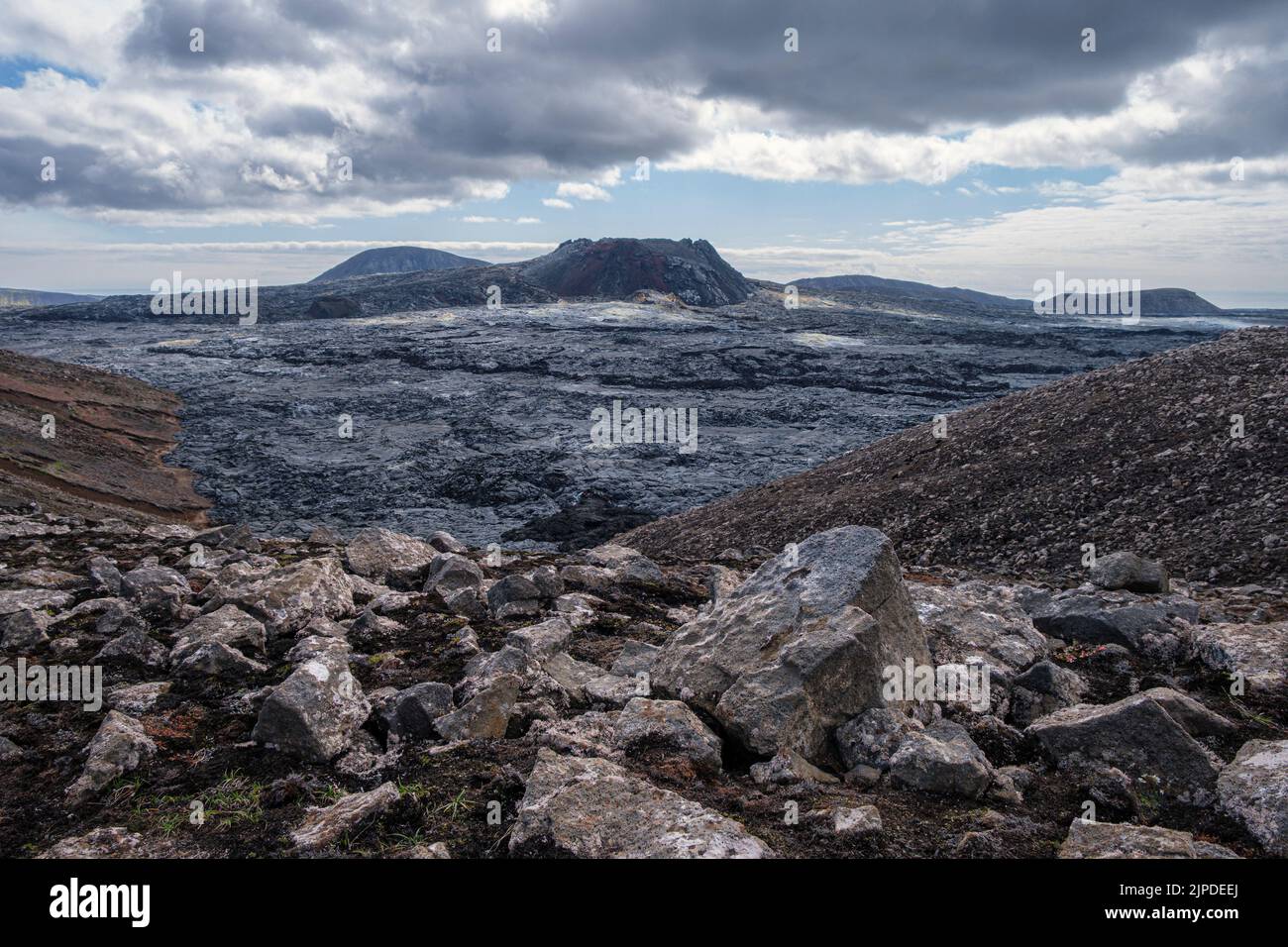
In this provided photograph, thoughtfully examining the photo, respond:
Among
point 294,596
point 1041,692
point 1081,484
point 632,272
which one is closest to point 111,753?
point 294,596

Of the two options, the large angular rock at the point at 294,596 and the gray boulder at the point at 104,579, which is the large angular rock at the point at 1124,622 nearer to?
the large angular rock at the point at 294,596

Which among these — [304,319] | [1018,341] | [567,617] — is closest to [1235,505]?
[567,617]

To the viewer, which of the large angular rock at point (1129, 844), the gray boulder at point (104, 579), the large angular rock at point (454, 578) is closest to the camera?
the large angular rock at point (1129, 844)

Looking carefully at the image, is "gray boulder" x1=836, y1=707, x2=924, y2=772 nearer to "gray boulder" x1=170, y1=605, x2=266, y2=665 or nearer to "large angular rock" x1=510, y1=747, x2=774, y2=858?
"large angular rock" x1=510, y1=747, x2=774, y2=858

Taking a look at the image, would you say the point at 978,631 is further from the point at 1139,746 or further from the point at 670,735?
the point at 670,735

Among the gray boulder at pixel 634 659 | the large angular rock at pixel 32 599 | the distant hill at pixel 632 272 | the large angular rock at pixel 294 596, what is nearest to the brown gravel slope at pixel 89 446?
the large angular rock at pixel 32 599

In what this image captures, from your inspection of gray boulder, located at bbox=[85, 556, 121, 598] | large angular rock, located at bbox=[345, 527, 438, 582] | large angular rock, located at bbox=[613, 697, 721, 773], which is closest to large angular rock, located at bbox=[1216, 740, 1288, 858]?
large angular rock, located at bbox=[613, 697, 721, 773]
